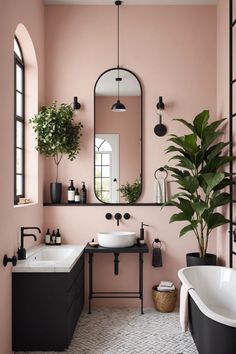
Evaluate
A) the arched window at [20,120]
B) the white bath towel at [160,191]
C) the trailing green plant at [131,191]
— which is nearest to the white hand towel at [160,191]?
the white bath towel at [160,191]

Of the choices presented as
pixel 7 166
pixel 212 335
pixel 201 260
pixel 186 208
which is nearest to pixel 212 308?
pixel 201 260

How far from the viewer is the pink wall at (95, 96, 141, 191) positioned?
4227mm

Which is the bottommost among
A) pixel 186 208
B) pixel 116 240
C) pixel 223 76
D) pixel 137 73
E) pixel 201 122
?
pixel 116 240

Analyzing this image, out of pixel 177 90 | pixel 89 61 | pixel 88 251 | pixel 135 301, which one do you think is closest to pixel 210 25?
pixel 177 90

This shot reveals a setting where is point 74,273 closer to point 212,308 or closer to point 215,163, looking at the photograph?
point 212,308

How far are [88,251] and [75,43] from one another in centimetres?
234

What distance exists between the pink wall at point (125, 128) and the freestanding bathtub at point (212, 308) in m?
1.35

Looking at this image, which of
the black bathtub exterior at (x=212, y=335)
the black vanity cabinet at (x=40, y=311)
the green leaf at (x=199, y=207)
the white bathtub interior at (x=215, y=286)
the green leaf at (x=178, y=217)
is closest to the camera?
the black bathtub exterior at (x=212, y=335)

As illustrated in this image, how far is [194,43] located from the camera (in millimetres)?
4219

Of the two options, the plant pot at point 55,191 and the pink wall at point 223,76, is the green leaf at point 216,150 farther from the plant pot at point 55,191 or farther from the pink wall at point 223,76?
the plant pot at point 55,191

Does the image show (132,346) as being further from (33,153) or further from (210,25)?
(210,25)

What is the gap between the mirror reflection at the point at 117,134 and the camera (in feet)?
13.9

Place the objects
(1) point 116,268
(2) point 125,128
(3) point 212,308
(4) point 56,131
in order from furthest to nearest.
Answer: (2) point 125,128
(1) point 116,268
(4) point 56,131
(3) point 212,308

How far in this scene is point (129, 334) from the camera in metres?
3.40
